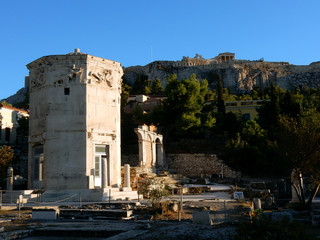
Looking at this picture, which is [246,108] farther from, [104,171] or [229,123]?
[104,171]

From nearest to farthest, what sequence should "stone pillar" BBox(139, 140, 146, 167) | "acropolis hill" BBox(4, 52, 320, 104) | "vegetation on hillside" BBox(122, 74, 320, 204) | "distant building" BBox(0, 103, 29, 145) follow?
"stone pillar" BBox(139, 140, 146, 167) → "vegetation on hillside" BBox(122, 74, 320, 204) → "distant building" BBox(0, 103, 29, 145) → "acropolis hill" BBox(4, 52, 320, 104)

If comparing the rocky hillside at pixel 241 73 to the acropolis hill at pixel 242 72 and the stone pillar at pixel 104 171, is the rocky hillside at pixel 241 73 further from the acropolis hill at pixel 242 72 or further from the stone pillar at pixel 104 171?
the stone pillar at pixel 104 171

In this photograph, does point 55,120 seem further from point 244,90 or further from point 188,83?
point 244,90

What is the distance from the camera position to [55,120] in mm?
21344

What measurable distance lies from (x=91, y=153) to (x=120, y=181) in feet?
10.6

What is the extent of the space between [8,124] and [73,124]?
2519cm

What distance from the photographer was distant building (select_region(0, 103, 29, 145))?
4225 cm

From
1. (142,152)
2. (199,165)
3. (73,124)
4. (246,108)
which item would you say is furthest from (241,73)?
(73,124)

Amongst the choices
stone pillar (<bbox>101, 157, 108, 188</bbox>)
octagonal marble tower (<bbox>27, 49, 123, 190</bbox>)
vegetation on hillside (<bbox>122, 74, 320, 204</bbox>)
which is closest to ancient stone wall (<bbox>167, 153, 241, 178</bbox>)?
vegetation on hillside (<bbox>122, 74, 320, 204</bbox>)

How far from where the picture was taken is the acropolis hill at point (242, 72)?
305 ft

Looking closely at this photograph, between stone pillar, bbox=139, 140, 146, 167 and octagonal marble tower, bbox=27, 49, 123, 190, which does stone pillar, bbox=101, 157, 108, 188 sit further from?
stone pillar, bbox=139, 140, 146, 167

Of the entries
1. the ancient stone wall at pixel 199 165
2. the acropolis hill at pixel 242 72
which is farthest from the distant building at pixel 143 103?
the acropolis hill at pixel 242 72

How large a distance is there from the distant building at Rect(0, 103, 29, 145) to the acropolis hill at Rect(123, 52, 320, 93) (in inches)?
2025

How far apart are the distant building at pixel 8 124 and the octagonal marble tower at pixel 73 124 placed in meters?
21.8
